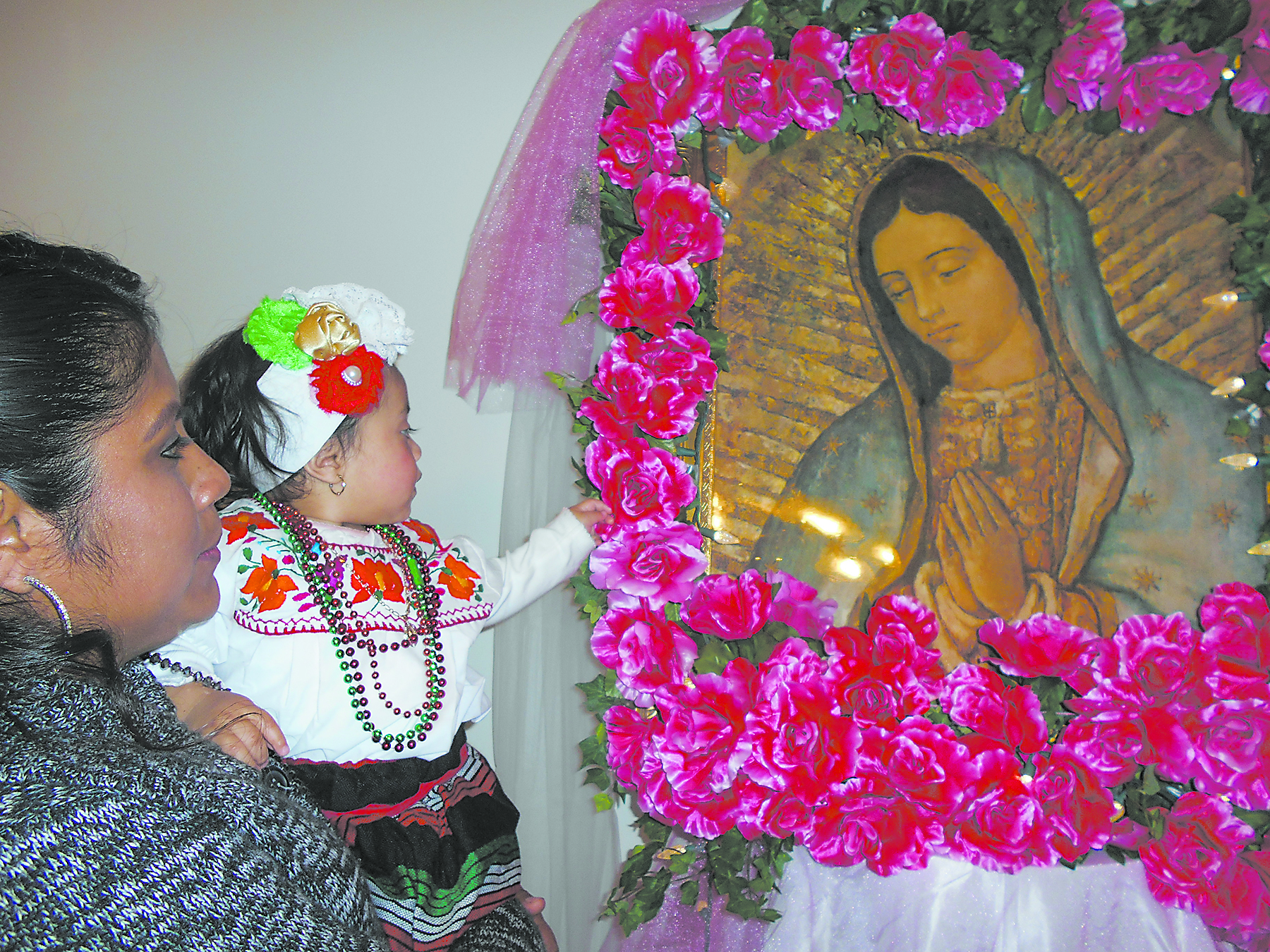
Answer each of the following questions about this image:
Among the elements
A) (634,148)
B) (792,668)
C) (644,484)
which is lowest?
(792,668)

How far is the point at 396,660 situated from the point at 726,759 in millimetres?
513

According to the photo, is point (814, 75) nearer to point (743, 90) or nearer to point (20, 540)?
point (743, 90)

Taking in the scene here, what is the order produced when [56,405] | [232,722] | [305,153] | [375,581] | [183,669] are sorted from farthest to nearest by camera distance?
[305,153]
[375,581]
[183,669]
[232,722]
[56,405]

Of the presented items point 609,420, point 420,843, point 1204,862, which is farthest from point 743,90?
point 1204,862

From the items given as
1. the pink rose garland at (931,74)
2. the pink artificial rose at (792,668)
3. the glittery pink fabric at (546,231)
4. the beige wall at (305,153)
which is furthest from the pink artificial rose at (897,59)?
the pink artificial rose at (792,668)

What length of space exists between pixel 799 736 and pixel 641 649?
0.27 metres

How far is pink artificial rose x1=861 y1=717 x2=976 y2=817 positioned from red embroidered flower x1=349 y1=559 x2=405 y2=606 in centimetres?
77

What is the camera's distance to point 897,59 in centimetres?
130

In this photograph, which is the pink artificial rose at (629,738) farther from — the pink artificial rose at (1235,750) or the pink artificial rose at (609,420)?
the pink artificial rose at (1235,750)

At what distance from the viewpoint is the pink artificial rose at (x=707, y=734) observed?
1.23 meters

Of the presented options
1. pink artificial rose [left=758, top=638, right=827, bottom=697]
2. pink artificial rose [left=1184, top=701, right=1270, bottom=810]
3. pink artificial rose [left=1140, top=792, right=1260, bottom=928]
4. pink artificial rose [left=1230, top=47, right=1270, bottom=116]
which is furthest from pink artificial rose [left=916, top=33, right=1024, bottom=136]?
pink artificial rose [left=1140, top=792, right=1260, bottom=928]

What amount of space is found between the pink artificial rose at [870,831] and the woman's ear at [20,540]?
1051 mm

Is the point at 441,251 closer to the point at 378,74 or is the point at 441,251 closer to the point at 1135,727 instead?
the point at 378,74

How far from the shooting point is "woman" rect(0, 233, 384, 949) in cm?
58
